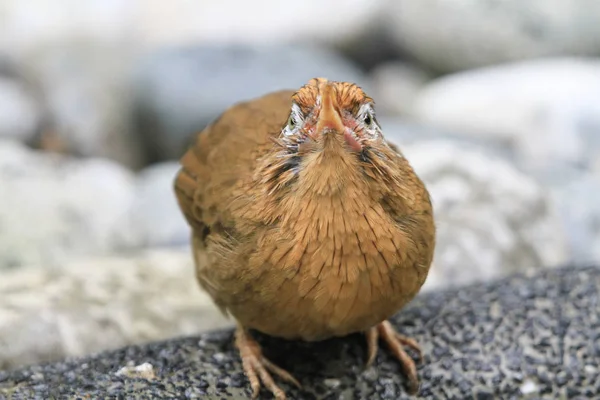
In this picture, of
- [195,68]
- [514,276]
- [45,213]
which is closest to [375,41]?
[195,68]

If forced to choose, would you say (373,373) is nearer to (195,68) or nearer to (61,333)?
(61,333)

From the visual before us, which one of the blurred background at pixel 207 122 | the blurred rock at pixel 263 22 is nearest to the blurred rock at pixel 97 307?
the blurred background at pixel 207 122

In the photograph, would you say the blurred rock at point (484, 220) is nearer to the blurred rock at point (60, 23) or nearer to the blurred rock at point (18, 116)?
the blurred rock at point (18, 116)

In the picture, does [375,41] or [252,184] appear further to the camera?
[375,41]

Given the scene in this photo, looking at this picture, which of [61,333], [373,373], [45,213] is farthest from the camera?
[45,213]

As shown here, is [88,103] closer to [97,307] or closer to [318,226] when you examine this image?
[97,307]

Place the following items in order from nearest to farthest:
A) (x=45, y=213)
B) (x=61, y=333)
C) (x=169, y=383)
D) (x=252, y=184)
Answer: (x=252, y=184) < (x=169, y=383) < (x=61, y=333) < (x=45, y=213)

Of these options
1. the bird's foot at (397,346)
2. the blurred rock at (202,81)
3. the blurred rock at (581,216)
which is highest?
the blurred rock at (202,81)
